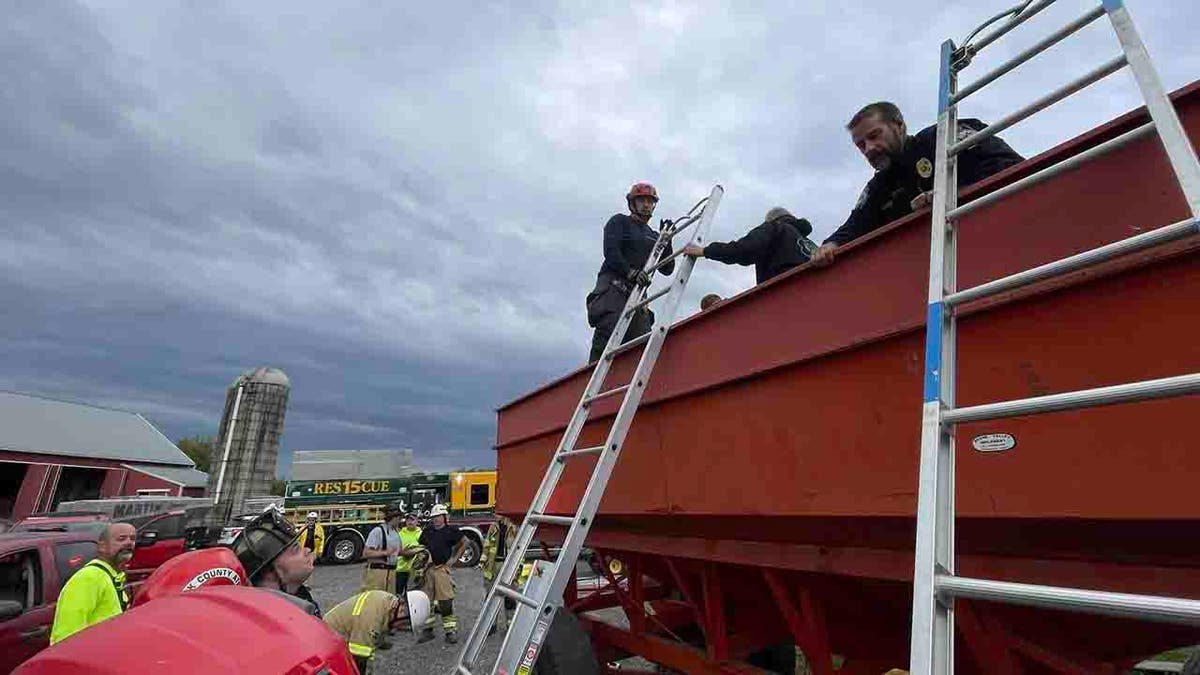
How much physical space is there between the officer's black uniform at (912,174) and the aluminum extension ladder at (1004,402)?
409mm

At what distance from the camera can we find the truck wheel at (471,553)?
63.9 ft

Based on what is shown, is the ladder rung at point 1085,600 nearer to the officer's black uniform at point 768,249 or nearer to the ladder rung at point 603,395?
the ladder rung at point 603,395

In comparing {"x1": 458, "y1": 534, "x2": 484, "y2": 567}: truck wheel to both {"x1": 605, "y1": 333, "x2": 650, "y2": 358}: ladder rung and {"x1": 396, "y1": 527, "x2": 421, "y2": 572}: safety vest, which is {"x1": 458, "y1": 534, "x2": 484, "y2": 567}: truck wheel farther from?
{"x1": 605, "y1": 333, "x2": 650, "y2": 358}: ladder rung

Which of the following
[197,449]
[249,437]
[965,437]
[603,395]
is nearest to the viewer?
[965,437]

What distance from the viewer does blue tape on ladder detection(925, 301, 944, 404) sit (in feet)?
4.75

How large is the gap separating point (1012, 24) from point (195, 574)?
3.39 m

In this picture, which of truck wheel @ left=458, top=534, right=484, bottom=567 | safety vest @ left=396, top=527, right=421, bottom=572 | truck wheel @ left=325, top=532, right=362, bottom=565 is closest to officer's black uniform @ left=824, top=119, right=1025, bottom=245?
safety vest @ left=396, top=527, right=421, bottom=572

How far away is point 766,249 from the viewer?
348 centimetres

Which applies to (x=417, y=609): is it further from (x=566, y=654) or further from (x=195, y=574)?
(x=195, y=574)

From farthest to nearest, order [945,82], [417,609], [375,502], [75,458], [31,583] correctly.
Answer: [75,458] < [375,502] < [417,609] < [31,583] < [945,82]

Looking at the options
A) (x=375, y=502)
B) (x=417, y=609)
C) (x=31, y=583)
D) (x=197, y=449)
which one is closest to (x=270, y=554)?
(x=31, y=583)

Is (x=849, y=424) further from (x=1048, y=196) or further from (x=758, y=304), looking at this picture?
(x=1048, y=196)

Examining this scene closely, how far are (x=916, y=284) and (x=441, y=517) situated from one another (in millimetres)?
10021

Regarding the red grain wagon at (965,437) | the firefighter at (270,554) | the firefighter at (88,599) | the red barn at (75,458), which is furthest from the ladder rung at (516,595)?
the red barn at (75,458)
